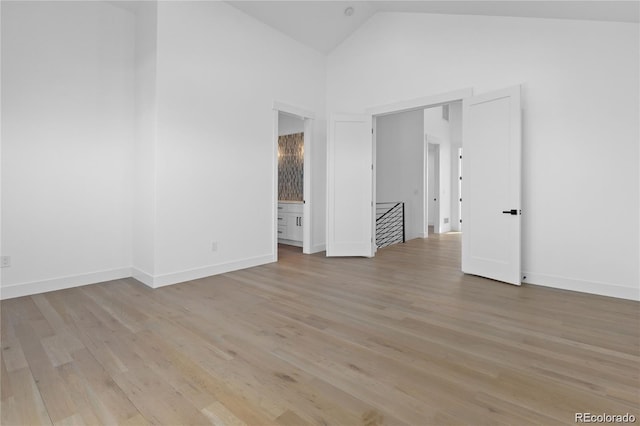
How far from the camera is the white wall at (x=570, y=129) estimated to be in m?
3.26

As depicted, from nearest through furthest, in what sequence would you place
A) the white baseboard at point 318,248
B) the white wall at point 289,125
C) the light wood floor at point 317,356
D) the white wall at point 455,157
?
the light wood floor at point 317,356, the white baseboard at point 318,248, the white wall at point 289,125, the white wall at point 455,157

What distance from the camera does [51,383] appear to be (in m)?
1.78

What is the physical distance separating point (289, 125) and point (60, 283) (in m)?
4.65

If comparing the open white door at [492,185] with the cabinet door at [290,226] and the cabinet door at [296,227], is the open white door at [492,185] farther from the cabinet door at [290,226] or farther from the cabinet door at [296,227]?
the cabinet door at [290,226]

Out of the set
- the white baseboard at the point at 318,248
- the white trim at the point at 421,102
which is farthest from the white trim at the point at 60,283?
the white trim at the point at 421,102

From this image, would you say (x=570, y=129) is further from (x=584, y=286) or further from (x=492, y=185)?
(x=584, y=286)

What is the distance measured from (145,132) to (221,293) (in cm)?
206

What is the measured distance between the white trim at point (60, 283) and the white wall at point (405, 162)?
19.4 feet

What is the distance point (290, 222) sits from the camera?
21.3 feet

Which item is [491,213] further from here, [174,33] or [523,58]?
[174,33]

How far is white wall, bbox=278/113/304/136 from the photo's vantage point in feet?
21.6

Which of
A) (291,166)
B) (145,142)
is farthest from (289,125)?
(145,142)

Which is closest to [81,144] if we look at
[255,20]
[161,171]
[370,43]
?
[161,171]

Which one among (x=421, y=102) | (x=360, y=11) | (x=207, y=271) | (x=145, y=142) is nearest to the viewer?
(x=145, y=142)
